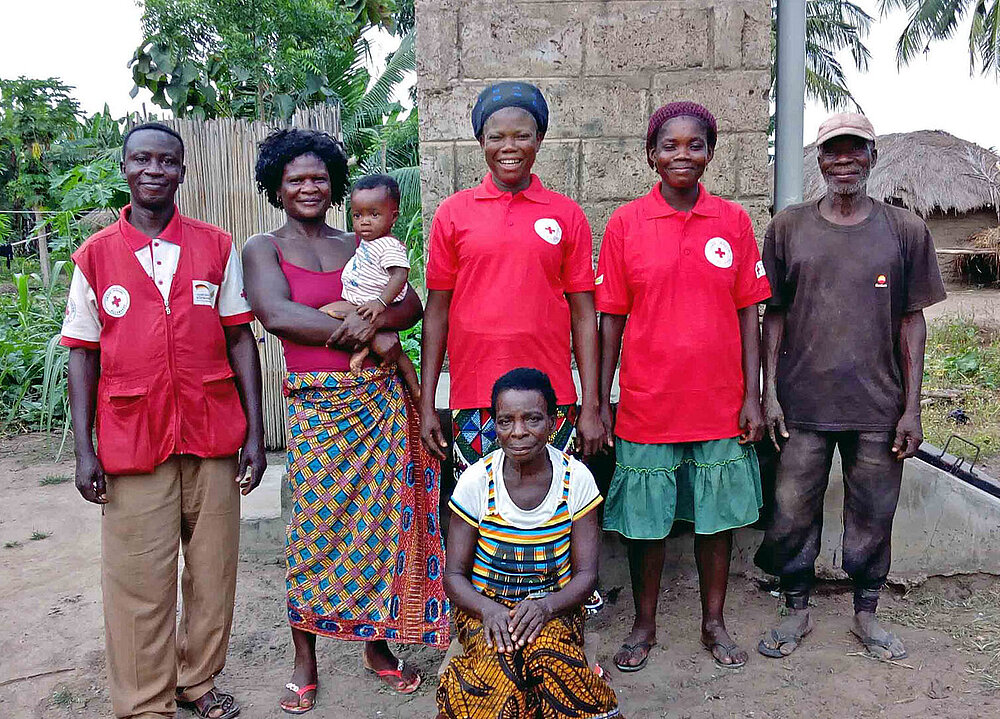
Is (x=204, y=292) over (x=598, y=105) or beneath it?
beneath

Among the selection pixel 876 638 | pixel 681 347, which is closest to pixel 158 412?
pixel 681 347

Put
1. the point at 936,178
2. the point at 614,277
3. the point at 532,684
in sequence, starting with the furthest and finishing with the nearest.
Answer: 1. the point at 936,178
2. the point at 614,277
3. the point at 532,684

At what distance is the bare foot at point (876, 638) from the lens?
122 inches

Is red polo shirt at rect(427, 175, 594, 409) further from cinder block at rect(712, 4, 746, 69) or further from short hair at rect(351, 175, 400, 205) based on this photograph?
cinder block at rect(712, 4, 746, 69)

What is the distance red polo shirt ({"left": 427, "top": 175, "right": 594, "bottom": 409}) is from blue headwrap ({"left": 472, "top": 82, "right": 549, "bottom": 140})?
19 cm

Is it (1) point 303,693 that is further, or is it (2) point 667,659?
(2) point 667,659

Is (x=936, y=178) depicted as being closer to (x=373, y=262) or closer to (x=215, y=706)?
(x=373, y=262)

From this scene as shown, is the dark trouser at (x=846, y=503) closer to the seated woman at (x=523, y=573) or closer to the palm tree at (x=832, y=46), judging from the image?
the seated woman at (x=523, y=573)

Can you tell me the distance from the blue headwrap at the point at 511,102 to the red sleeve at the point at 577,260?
33 cm

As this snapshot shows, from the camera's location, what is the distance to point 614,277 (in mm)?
2885

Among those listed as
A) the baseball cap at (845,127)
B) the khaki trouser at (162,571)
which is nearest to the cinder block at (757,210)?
the baseball cap at (845,127)

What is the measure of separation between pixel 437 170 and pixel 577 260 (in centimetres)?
151

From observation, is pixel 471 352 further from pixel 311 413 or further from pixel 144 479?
pixel 144 479

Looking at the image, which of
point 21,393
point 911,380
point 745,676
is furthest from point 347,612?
point 21,393
